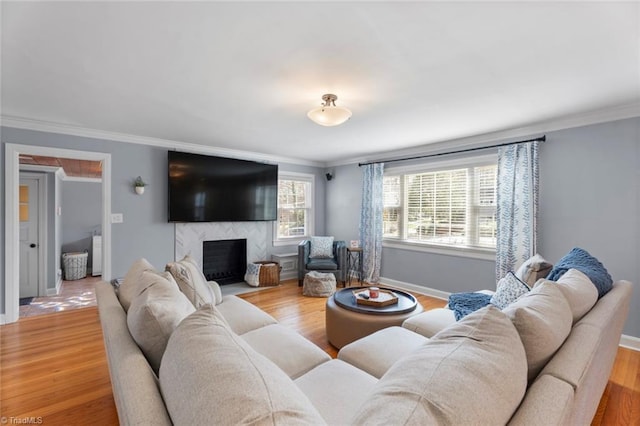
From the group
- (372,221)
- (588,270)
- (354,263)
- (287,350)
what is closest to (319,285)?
(354,263)

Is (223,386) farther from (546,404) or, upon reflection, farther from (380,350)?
(380,350)

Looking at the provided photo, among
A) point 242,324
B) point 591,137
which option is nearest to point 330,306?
point 242,324

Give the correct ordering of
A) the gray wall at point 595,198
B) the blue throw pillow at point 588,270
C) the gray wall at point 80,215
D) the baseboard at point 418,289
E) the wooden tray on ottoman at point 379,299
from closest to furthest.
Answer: the blue throw pillow at point 588,270, the wooden tray on ottoman at point 379,299, the gray wall at point 595,198, the baseboard at point 418,289, the gray wall at point 80,215

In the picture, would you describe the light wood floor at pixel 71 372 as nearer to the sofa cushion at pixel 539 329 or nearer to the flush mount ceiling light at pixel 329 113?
the sofa cushion at pixel 539 329

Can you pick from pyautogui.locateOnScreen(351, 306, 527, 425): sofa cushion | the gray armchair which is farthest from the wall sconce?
pyautogui.locateOnScreen(351, 306, 527, 425): sofa cushion

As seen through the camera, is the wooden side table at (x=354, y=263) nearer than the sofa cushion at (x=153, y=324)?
No

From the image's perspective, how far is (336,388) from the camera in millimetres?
1391

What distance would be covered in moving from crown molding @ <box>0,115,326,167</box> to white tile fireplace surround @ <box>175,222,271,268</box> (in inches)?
47.2

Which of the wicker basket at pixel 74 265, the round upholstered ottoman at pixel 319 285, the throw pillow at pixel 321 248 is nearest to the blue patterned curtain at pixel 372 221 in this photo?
the throw pillow at pixel 321 248

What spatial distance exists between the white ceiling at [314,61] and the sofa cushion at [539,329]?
1477mm

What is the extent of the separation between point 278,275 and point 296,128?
2655 mm

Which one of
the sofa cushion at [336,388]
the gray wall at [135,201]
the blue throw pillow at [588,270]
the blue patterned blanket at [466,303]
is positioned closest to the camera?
the sofa cushion at [336,388]

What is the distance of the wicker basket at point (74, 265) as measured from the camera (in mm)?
5625

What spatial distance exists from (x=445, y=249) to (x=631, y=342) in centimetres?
203
